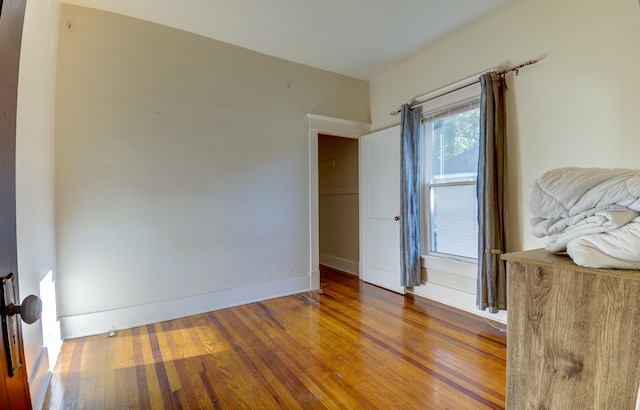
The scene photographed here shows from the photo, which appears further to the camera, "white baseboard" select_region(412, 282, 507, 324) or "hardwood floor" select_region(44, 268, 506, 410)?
"white baseboard" select_region(412, 282, 507, 324)

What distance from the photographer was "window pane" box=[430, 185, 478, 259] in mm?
2895

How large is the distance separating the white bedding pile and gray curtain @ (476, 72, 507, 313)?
161 cm

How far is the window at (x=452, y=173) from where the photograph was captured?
2.86 m

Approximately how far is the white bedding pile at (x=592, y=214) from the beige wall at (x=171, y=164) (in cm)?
271

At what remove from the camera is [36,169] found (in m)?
1.87

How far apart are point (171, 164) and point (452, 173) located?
285 cm

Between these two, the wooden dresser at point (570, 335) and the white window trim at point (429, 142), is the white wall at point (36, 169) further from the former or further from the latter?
the white window trim at point (429, 142)

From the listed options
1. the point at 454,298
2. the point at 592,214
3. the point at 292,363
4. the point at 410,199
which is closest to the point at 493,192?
the point at 410,199

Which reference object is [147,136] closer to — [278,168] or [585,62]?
[278,168]

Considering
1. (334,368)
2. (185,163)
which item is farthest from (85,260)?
(334,368)

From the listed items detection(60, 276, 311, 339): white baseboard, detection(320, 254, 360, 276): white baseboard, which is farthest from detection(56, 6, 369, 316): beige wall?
detection(320, 254, 360, 276): white baseboard

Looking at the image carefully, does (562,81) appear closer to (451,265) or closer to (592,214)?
(451,265)

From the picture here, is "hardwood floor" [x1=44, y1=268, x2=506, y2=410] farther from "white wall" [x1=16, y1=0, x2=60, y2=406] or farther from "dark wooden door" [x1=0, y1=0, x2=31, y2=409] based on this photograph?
"dark wooden door" [x1=0, y1=0, x2=31, y2=409]

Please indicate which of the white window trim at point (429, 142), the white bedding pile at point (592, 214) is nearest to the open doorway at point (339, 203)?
the white window trim at point (429, 142)
